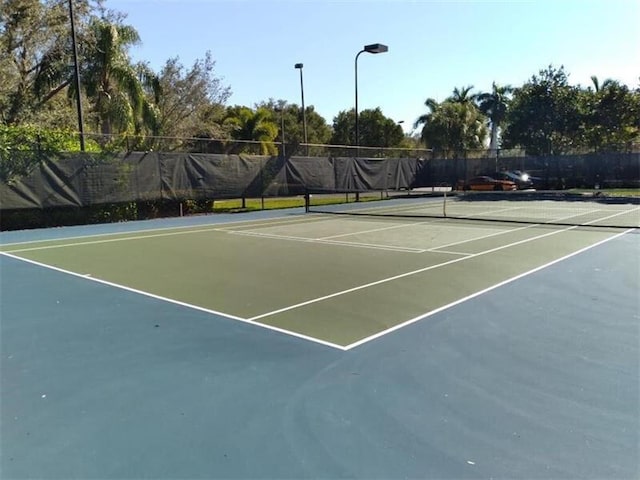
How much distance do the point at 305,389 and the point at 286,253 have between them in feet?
17.8

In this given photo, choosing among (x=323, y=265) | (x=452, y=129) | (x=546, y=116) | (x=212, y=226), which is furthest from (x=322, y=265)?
(x=452, y=129)

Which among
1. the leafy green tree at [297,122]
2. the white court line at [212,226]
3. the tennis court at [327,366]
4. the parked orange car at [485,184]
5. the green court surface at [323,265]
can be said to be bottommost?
the tennis court at [327,366]

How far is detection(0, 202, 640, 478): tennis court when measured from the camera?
241 cm

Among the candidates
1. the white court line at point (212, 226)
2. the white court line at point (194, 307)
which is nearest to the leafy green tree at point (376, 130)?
the white court line at point (212, 226)

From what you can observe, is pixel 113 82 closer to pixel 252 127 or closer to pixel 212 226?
pixel 212 226

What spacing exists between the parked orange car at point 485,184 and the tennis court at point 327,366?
20122mm

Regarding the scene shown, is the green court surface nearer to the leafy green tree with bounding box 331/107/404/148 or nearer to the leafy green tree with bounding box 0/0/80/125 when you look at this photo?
the leafy green tree with bounding box 0/0/80/125

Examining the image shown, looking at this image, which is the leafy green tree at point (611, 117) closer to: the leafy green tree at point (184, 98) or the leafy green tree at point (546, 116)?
the leafy green tree at point (546, 116)

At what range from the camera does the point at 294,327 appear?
4.36m

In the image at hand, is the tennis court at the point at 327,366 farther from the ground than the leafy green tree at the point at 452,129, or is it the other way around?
the leafy green tree at the point at 452,129

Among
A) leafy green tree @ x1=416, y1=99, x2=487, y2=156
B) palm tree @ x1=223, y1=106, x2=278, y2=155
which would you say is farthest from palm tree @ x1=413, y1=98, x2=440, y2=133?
palm tree @ x1=223, y1=106, x2=278, y2=155

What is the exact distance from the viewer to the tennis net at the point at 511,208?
13234 mm

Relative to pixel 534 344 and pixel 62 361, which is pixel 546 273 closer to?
pixel 534 344

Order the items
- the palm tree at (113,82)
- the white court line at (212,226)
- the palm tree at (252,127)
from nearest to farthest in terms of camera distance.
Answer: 1. the white court line at (212,226)
2. the palm tree at (113,82)
3. the palm tree at (252,127)
